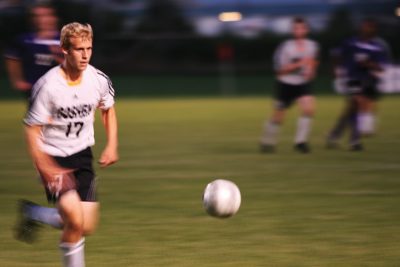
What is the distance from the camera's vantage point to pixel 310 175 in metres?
11.9

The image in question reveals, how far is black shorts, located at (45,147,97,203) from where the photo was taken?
6.34 meters

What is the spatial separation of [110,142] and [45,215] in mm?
739

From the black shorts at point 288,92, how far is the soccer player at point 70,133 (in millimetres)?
8096

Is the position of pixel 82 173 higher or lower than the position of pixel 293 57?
higher

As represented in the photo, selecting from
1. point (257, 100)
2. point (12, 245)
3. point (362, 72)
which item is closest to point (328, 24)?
point (257, 100)

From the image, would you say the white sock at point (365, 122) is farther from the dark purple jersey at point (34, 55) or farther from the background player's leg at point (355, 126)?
the dark purple jersey at point (34, 55)

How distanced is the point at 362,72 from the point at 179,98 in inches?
547

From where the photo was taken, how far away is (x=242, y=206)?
956 cm

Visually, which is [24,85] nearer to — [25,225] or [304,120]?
[25,225]

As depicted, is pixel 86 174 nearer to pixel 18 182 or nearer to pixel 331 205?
pixel 331 205

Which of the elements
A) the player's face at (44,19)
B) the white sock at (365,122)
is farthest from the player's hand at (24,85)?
the white sock at (365,122)

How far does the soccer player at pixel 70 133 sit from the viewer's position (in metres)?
5.99

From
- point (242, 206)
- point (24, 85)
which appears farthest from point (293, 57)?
point (242, 206)

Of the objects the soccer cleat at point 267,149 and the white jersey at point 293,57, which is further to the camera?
the soccer cleat at point 267,149
